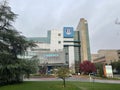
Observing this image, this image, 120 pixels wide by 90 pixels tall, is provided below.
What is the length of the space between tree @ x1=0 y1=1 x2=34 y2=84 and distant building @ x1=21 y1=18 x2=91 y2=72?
90.2m

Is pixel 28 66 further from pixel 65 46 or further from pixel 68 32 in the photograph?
pixel 65 46

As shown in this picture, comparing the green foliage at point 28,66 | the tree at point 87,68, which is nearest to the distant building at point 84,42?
the tree at point 87,68

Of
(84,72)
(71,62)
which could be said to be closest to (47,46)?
(71,62)

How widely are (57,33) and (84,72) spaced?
145ft

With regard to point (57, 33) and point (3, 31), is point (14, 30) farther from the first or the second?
point (57, 33)

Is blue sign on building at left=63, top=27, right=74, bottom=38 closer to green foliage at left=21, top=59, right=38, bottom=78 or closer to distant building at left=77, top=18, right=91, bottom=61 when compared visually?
distant building at left=77, top=18, right=91, bottom=61

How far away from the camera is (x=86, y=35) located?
143m

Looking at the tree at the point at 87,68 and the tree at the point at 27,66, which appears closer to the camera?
the tree at the point at 27,66

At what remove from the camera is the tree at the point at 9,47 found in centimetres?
3175

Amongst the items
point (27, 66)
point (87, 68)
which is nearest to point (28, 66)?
point (27, 66)

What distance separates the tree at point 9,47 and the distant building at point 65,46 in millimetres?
90217

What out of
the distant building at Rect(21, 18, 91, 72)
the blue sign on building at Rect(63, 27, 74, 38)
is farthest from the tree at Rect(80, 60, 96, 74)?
the blue sign on building at Rect(63, 27, 74, 38)

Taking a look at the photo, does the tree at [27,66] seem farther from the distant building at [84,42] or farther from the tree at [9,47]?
the distant building at [84,42]

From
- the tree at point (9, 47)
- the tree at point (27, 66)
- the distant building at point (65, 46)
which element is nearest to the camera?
the tree at point (9, 47)
